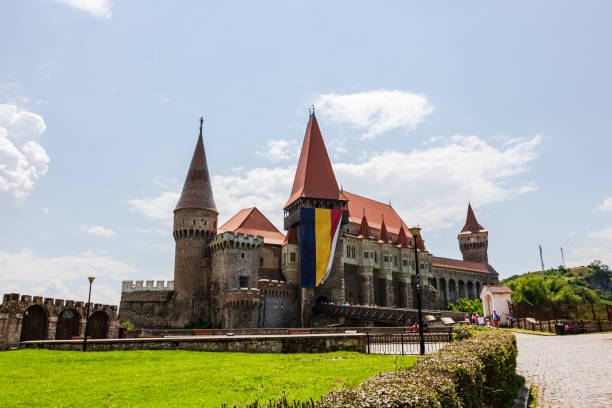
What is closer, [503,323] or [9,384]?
[9,384]

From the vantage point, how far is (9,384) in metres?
10.9

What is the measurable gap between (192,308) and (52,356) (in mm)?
24680

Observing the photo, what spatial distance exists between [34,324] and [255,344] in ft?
48.3

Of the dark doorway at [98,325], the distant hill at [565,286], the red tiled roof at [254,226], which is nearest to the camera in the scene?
the dark doorway at [98,325]

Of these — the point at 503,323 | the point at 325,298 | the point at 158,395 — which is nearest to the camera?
the point at 158,395

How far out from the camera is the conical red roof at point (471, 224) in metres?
79.9

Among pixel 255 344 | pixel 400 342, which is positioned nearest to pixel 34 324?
pixel 255 344

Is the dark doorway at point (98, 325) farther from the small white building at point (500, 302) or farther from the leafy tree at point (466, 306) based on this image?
the leafy tree at point (466, 306)

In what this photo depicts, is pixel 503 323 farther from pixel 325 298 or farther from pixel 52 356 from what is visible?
pixel 52 356

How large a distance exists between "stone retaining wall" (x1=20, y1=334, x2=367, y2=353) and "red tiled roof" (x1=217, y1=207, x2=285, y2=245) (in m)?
27.9

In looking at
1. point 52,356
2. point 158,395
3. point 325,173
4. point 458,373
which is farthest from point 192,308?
point 458,373

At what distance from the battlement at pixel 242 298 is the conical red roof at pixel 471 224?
5390 cm

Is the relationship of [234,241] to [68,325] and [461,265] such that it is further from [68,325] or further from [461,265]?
[461,265]

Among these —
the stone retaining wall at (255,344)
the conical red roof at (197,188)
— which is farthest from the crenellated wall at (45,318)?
the conical red roof at (197,188)
